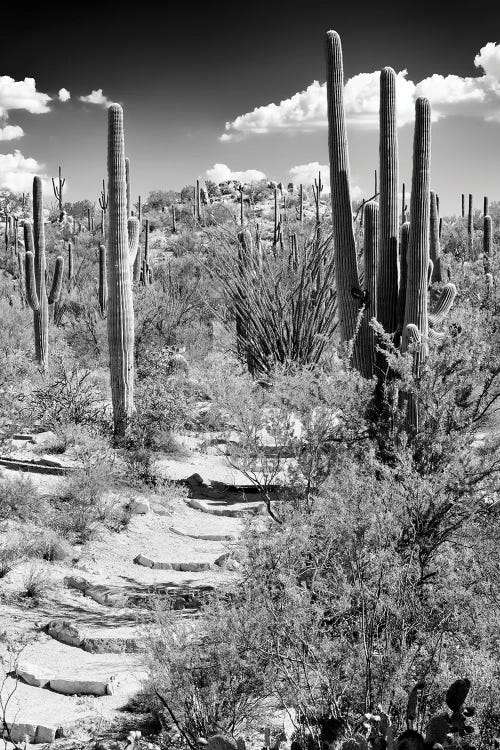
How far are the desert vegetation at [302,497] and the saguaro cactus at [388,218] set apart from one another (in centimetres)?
3

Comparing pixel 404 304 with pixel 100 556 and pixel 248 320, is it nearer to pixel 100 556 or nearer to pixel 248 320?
pixel 100 556

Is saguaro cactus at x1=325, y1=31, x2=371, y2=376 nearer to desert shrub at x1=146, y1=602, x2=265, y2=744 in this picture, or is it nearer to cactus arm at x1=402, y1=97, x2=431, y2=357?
cactus arm at x1=402, y1=97, x2=431, y2=357

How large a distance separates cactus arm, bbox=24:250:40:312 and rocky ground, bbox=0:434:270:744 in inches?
238

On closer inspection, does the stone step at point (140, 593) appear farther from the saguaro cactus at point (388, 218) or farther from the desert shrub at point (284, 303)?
the desert shrub at point (284, 303)

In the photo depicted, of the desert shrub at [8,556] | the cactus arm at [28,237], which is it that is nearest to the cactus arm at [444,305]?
the desert shrub at [8,556]

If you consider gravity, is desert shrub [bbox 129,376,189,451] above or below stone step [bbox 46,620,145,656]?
above

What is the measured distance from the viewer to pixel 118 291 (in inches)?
531

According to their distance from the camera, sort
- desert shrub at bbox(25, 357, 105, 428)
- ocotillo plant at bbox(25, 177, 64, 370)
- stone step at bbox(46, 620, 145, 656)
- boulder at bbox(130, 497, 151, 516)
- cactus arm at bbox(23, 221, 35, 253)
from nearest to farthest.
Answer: stone step at bbox(46, 620, 145, 656) < boulder at bbox(130, 497, 151, 516) < desert shrub at bbox(25, 357, 105, 428) < ocotillo plant at bbox(25, 177, 64, 370) < cactus arm at bbox(23, 221, 35, 253)

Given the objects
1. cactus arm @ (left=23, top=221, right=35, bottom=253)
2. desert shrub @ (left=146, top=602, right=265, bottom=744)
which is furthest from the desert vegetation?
cactus arm @ (left=23, top=221, right=35, bottom=253)

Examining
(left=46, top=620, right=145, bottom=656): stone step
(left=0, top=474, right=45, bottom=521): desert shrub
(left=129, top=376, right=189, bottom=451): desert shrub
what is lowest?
(left=46, top=620, right=145, bottom=656): stone step

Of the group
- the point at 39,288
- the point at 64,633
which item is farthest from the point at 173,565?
the point at 39,288

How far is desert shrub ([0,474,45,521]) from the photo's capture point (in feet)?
31.6

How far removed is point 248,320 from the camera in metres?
16.8

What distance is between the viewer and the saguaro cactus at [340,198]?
9992 millimetres
